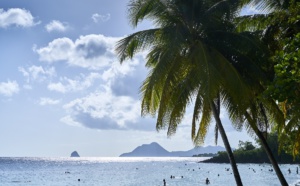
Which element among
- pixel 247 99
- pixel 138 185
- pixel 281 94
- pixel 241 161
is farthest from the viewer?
pixel 241 161

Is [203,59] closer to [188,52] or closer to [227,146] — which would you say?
[188,52]

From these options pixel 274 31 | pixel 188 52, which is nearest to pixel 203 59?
pixel 188 52

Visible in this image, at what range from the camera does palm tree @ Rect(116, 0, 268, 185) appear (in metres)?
14.7

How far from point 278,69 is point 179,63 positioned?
288 inches

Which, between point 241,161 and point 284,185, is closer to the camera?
point 284,185

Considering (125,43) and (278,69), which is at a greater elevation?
(125,43)

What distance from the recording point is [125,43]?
16.2m

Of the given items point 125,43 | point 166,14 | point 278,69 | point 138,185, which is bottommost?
point 138,185

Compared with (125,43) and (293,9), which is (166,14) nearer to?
(125,43)

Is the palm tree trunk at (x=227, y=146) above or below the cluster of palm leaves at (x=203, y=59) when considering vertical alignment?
below

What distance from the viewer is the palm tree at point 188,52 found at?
48.3ft

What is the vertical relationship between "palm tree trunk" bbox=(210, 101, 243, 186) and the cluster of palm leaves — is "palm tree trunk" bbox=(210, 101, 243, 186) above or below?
below

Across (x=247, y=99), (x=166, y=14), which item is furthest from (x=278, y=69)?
(x=166, y=14)

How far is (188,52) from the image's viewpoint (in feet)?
51.6
